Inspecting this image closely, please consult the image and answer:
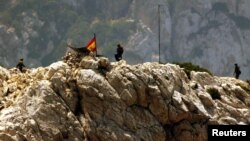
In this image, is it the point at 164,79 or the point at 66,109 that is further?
the point at 164,79

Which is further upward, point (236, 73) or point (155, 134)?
point (236, 73)

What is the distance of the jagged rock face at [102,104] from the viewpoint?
175 ft

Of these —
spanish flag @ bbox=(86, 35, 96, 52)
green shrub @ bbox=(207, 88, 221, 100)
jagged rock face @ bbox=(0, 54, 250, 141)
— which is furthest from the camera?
green shrub @ bbox=(207, 88, 221, 100)

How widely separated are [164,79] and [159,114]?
4.41 m

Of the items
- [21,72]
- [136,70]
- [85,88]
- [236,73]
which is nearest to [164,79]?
[136,70]

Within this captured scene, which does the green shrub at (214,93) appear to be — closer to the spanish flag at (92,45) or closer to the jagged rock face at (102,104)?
the jagged rock face at (102,104)

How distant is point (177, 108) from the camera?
59.9 metres

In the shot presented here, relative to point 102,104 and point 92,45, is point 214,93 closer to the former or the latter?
point 92,45

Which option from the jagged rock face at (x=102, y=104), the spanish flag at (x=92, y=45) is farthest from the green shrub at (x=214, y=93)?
the spanish flag at (x=92, y=45)

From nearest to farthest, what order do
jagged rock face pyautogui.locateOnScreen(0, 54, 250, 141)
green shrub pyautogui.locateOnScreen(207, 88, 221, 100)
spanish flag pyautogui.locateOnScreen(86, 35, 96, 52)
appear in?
jagged rock face pyautogui.locateOnScreen(0, 54, 250, 141), spanish flag pyautogui.locateOnScreen(86, 35, 96, 52), green shrub pyautogui.locateOnScreen(207, 88, 221, 100)

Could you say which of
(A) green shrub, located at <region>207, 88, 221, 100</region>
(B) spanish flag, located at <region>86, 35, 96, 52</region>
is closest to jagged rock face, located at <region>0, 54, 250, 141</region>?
(B) spanish flag, located at <region>86, 35, 96, 52</region>

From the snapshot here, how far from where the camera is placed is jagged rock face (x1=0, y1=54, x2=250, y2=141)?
53.4m

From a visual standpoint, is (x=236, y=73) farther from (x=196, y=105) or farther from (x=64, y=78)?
(x=64, y=78)

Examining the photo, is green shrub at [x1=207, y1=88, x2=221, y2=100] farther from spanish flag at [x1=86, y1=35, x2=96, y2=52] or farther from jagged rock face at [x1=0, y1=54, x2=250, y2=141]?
spanish flag at [x1=86, y1=35, x2=96, y2=52]
